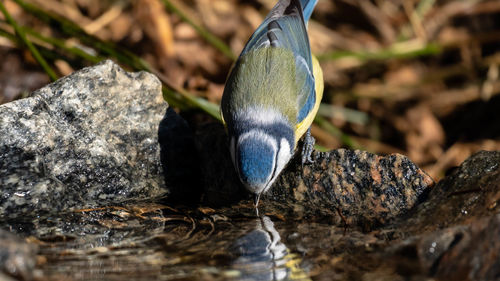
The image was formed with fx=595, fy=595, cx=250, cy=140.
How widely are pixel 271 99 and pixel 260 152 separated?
0.63 meters

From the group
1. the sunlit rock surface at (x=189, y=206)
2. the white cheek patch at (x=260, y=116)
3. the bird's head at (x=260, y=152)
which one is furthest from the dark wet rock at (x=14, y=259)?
the white cheek patch at (x=260, y=116)

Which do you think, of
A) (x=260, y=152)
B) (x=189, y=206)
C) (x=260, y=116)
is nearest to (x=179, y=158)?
(x=189, y=206)

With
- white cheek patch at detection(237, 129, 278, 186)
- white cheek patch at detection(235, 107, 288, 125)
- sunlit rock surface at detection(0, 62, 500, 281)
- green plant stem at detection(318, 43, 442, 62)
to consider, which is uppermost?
green plant stem at detection(318, 43, 442, 62)

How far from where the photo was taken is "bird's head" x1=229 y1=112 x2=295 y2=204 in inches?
115

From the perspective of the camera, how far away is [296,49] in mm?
3955

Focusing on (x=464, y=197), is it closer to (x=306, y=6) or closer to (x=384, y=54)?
(x=306, y=6)

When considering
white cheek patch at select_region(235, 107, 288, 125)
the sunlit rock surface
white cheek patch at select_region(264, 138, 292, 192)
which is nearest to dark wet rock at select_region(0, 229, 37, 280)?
the sunlit rock surface

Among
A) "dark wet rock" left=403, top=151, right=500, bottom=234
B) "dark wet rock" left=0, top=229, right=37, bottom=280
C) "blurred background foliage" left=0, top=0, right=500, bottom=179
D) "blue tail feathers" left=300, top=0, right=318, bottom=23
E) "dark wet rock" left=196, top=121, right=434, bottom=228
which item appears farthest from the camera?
"blurred background foliage" left=0, top=0, right=500, bottom=179

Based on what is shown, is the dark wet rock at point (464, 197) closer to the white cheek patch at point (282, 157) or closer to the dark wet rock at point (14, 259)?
the white cheek patch at point (282, 157)

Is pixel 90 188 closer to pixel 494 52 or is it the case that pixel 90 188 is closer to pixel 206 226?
pixel 206 226

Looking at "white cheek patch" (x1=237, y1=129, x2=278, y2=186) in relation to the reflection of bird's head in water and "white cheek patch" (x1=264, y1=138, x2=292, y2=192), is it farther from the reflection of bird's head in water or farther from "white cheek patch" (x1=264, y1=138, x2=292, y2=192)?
the reflection of bird's head in water

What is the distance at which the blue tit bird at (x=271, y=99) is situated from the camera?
2.99 meters

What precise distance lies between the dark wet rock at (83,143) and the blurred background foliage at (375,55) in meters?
1.93

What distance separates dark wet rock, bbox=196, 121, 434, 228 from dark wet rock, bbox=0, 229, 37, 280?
1.34m
